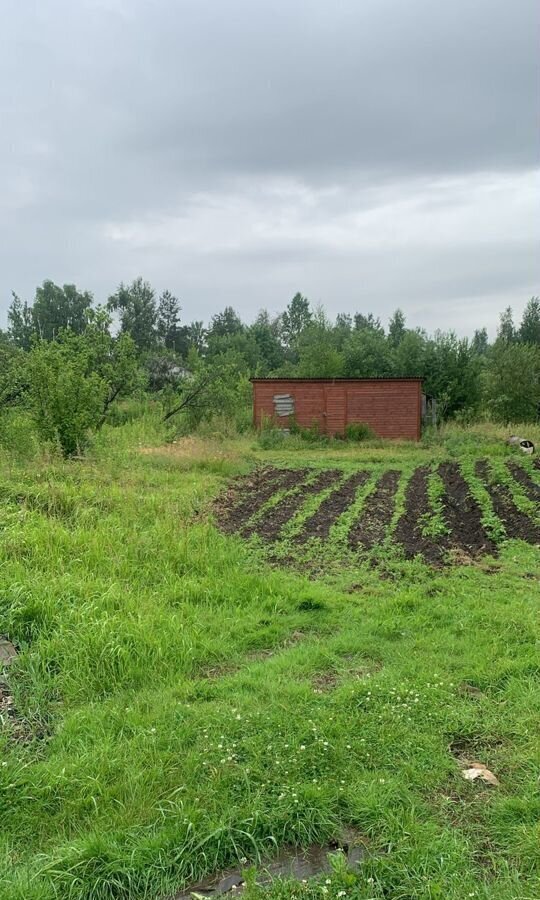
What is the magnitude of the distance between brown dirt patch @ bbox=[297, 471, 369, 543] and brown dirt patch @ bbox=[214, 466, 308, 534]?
0.99 metres

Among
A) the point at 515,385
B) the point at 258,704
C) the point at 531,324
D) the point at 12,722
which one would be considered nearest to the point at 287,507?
the point at 258,704

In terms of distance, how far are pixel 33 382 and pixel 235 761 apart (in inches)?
383

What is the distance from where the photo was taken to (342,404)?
63.8ft

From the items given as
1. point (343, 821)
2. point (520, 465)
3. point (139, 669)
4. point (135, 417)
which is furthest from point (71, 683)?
point (135, 417)

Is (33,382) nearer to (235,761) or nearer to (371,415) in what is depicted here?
(235,761)

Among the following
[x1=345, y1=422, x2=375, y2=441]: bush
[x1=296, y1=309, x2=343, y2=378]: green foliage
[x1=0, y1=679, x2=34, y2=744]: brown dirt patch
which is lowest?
[x1=0, y1=679, x2=34, y2=744]: brown dirt patch

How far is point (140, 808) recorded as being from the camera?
2.53 m

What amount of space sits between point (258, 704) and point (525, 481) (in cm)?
922

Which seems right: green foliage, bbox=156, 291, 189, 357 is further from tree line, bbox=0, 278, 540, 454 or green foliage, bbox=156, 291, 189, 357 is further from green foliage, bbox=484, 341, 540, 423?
green foliage, bbox=484, 341, 540, 423

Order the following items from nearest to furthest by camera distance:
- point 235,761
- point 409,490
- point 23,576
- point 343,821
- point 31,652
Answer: point 343,821, point 235,761, point 31,652, point 23,576, point 409,490

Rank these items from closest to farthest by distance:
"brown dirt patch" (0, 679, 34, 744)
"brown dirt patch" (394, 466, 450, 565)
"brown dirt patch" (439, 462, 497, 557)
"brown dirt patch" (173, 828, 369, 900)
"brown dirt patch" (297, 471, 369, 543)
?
"brown dirt patch" (173, 828, 369, 900) → "brown dirt patch" (0, 679, 34, 744) → "brown dirt patch" (394, 466, 450, 565) → "brown dirt patch" (439, 462, 497, 557) → "brown dirt patch" (297, 471, 369, 543)

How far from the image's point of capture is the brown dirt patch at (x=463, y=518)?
679 cm

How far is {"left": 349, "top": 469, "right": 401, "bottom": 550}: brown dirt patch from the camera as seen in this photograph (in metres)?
7.11

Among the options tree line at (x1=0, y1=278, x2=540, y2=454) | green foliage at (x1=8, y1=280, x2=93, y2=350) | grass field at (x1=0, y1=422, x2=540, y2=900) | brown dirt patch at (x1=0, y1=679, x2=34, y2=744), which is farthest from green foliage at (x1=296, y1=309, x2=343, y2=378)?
green foliage at (x1=8, y1=280, x2=93, y2=350)
